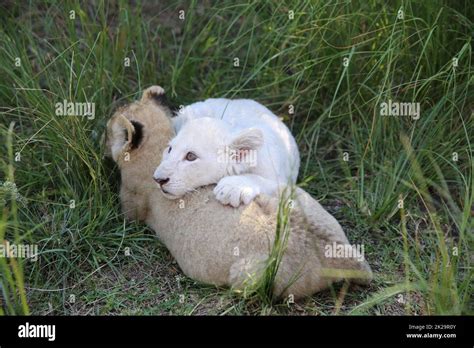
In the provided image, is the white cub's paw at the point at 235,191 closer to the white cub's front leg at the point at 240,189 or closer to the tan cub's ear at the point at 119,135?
the white cub's front leg at the point at 240,189

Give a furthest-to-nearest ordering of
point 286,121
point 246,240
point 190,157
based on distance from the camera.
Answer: point 286,121, point 190,157, point 246,240

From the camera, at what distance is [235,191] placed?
4.90m

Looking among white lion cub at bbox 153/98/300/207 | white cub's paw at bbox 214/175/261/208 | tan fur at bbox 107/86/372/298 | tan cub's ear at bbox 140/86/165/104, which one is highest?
tan cub's ear at bbox 140/86/165/104

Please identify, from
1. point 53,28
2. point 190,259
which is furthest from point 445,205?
point 53,28

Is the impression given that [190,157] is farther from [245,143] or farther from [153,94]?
[153,94]

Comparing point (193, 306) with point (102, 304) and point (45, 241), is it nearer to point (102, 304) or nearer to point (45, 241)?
point (102, 304)

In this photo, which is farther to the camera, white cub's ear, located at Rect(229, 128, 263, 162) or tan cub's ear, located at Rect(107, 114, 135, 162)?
tan cub's ear, located at Rect(107, 114, 135, 162)

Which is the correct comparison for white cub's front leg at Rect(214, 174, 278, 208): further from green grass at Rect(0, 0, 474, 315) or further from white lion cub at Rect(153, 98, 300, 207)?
green grass at Rect(0, 0, 474, 315)

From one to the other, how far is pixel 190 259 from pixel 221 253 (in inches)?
10.7

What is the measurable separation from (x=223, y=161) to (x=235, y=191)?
16.3 inches

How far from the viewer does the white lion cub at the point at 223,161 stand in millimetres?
5047

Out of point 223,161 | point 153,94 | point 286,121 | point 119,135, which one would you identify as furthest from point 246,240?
point 286,121

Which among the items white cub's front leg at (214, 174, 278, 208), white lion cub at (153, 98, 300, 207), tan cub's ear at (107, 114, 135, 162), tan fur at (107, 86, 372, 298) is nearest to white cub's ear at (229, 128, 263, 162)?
white lion cub at (153, 98, 300, 207)

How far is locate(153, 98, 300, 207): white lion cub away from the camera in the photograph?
5.05m
